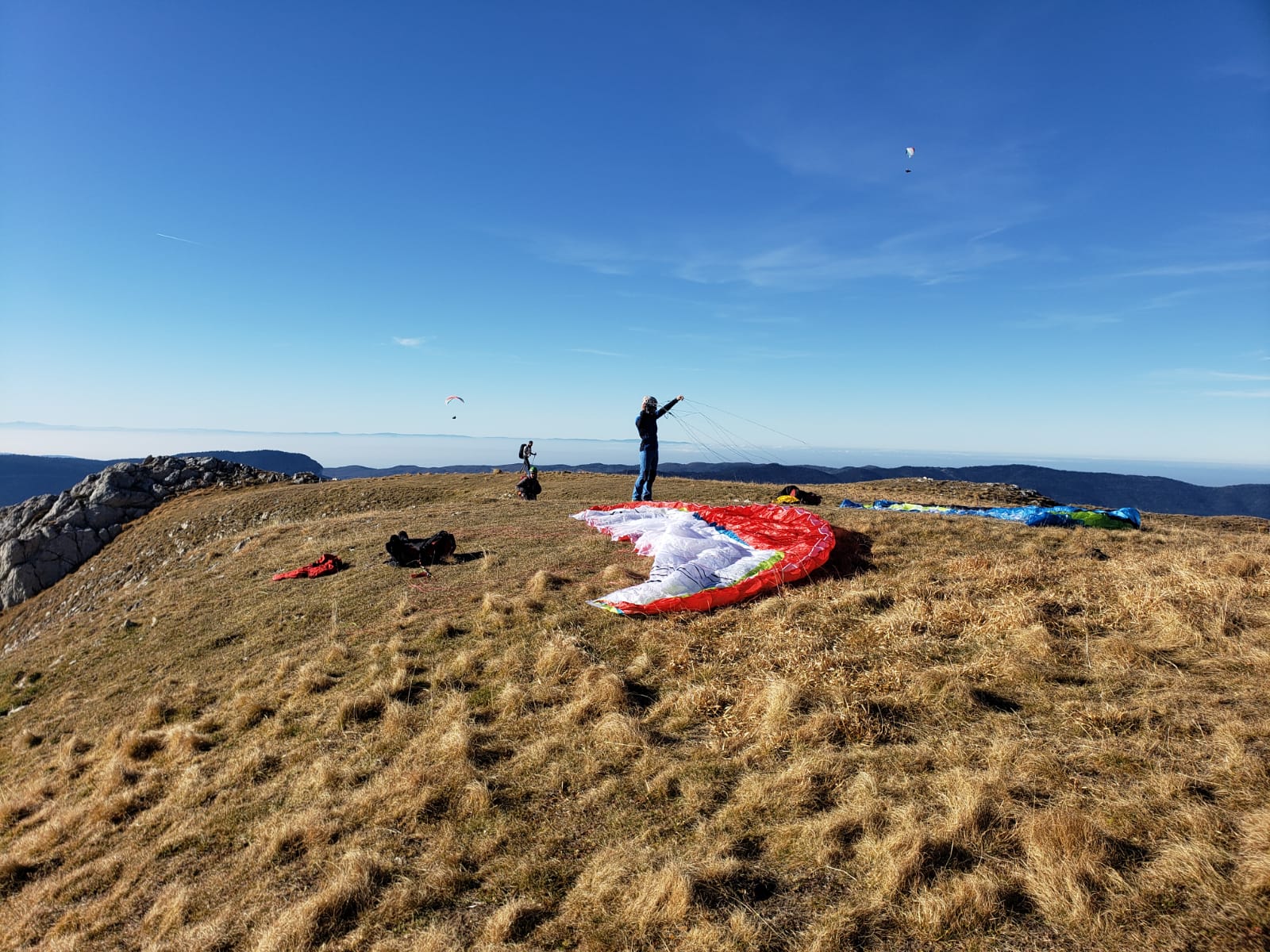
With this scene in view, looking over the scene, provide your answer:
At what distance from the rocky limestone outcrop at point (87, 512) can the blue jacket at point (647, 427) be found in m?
32.0

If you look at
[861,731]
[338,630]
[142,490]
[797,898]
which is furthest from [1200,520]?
[142,490]

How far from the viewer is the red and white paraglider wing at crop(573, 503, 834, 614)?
9.44 metres

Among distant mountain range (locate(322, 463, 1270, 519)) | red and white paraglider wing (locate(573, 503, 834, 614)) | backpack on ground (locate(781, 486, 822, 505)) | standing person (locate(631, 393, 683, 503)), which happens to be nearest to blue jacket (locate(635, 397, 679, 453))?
standing person (locate(631, 393, 683, 503))

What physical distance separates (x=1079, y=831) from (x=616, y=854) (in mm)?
3204

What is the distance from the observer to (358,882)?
4.65m

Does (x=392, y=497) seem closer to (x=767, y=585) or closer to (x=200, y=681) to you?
(x=200, y=681)

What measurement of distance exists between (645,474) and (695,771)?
12635 millimetres

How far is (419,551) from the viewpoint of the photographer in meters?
13.8

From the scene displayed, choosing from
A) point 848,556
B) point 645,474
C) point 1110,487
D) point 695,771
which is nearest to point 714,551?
point 848,556

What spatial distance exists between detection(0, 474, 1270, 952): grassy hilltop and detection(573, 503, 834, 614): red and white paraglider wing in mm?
439

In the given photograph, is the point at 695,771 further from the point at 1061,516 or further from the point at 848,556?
the point at 1061,516

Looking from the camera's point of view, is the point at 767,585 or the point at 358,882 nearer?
the point at 358,882

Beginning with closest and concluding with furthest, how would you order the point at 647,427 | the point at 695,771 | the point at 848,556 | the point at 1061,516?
the point at 695,771 < the point at 848,556 < the point at 1061,516 < the point at 647,427

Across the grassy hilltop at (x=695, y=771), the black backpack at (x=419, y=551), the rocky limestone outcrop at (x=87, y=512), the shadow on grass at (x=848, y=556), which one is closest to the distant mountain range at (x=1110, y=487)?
the rocky limestone outcrop at (x=87, y=512)
